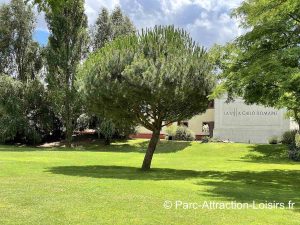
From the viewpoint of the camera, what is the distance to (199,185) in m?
16.0

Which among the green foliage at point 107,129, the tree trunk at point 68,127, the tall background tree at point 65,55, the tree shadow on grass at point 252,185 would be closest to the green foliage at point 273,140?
the green foliage at point 107,129

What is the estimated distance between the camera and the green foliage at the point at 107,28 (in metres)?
52.8

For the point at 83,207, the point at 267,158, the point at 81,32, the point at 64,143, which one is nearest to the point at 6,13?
the point at 81,32

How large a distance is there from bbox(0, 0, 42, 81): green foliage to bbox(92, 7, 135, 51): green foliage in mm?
6935

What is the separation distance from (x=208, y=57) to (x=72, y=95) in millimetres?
27028

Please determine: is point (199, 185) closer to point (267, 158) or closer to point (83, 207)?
point (83, 207)

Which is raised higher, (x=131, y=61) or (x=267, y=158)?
(x=131, y=61)

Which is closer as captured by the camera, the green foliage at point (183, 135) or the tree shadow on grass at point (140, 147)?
the tree shadow on grass at point (140, 147)

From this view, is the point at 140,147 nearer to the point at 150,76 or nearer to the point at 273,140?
the point at 273,140

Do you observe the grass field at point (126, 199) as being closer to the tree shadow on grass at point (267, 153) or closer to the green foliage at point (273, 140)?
the tree shadow on grass at point (267, 153)

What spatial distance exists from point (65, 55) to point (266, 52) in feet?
101

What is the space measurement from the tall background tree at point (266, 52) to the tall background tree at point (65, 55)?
2826 centimetres

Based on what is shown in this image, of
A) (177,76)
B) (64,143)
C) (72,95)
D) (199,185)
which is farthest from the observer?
(64,143)

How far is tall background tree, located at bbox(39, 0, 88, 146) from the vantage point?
4650 cm
